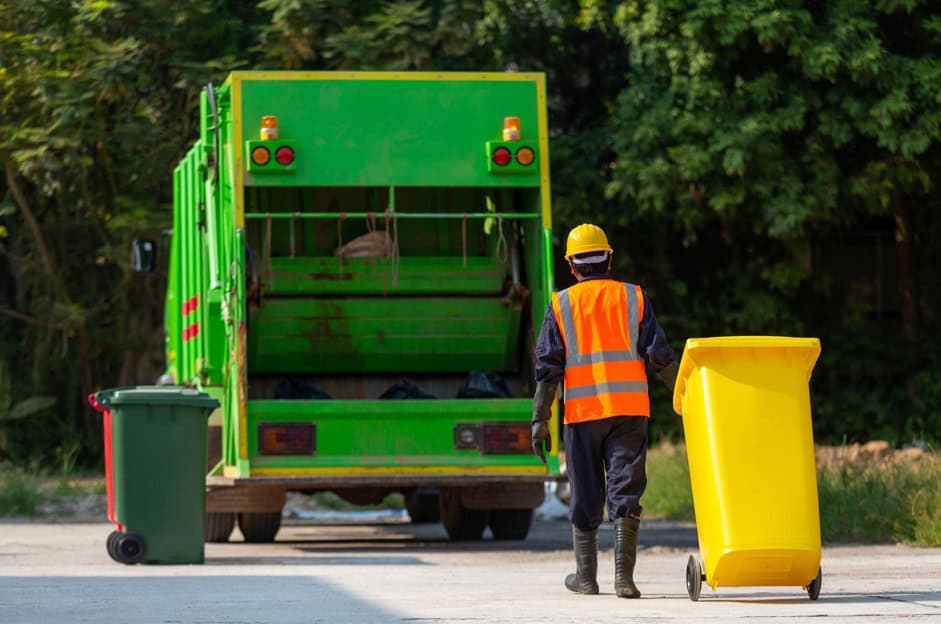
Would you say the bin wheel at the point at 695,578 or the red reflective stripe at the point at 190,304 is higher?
the red reflective stripe at the point at 190,304

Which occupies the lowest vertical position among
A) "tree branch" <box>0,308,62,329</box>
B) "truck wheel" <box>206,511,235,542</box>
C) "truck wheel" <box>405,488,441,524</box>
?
"truck wheel" <box>405,488,441,524</box>

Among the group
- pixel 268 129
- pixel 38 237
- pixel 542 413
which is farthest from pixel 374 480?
pixel 38 237

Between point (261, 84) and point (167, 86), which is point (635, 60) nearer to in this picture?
point (167, 86)

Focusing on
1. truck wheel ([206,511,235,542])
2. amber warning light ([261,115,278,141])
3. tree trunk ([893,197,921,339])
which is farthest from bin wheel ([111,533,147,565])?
tree trunk ([893,197,921,339])

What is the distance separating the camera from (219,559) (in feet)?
34.4

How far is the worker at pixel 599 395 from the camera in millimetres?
7582

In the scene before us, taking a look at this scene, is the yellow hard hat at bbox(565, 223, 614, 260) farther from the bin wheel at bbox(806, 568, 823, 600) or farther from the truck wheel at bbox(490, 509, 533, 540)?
the truck wheel at bbox(490, 509, 533, 540)

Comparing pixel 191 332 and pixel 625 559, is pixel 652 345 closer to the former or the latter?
pixel 625 559

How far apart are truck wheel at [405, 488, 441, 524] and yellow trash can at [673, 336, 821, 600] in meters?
7.62

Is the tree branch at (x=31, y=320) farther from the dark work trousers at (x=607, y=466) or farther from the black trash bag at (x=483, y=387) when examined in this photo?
the dark work trousers at (x=607, y=466)

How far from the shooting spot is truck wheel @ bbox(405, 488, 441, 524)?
15028mm

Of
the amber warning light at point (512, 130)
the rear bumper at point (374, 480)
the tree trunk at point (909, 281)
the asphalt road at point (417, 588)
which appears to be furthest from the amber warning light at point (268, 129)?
the tree trunk at point (909, 281)

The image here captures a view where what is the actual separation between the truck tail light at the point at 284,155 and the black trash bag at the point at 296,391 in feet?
5.15

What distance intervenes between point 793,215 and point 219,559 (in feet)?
23.8
